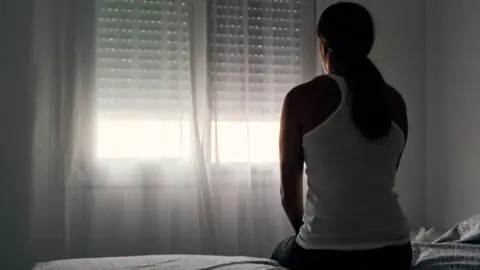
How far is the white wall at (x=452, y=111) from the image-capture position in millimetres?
2268

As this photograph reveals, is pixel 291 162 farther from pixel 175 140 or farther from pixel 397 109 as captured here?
pixel 175 140

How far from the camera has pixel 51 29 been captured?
2.15 meters

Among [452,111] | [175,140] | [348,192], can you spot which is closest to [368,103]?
[348,192]

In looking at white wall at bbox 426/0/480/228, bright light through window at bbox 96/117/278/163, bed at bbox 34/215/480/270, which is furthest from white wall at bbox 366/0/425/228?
bed at bbox 34/215/480/270

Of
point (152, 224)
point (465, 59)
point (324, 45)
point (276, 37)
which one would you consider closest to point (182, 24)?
point (276, 37)

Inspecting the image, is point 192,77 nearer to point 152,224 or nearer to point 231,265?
point 152,224

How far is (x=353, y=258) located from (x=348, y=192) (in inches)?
5.6

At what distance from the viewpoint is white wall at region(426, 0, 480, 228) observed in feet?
7.44

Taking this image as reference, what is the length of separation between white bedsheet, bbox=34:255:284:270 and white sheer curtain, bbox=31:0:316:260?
0.89m

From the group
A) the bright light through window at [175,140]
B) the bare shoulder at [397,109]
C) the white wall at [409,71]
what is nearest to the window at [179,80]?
the bright light through window at [175,140]

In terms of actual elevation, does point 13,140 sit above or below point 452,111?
below

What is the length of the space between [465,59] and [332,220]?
1448mm

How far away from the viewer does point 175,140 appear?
2.25 meters

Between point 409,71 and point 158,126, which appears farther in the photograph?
point 409,71
